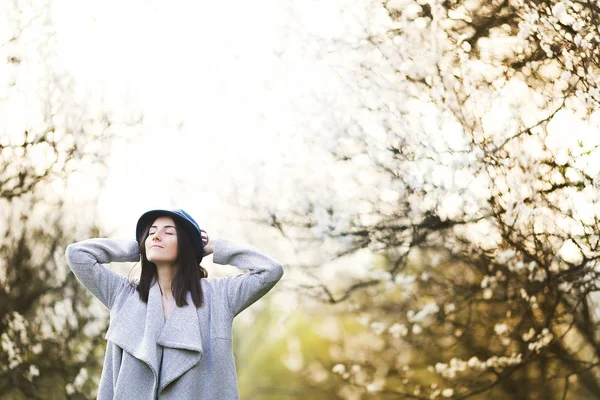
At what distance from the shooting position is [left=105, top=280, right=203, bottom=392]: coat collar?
154cm

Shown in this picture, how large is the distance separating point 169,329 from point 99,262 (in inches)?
9.6

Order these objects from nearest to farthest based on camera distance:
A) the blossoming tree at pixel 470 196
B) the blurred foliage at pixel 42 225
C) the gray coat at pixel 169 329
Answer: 1. the gray coat at pixel 169 329
2. the blossoming tree at pixel 470 196
3. the blurred foliage at pixel 42 225

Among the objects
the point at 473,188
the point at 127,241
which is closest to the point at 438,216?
the point at 473,188

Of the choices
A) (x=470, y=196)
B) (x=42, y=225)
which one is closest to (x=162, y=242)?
(x=470, y=196)

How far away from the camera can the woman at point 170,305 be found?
154cm

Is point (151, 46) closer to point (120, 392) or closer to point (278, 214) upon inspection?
point (278, 214)

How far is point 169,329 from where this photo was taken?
1.58 metres

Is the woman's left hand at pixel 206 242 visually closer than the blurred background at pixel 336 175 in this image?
Yes

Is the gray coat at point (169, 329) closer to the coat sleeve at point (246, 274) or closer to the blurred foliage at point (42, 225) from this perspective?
the coat sleeve at point (246, 274)

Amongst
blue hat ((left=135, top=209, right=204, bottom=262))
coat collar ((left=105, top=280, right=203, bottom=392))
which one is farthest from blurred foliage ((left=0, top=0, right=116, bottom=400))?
coat collar ((left=105, top=280, right=203, bottom=392))

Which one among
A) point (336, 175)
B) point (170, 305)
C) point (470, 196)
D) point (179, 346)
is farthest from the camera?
point (336, 175)

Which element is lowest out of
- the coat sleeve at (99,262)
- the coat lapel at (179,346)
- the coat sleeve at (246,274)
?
the coat lapel at (179,346)

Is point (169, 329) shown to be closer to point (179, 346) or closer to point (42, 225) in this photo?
point (179, 346)

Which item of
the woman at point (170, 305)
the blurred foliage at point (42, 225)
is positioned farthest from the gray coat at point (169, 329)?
the blurred foliage at point (42, 225)
